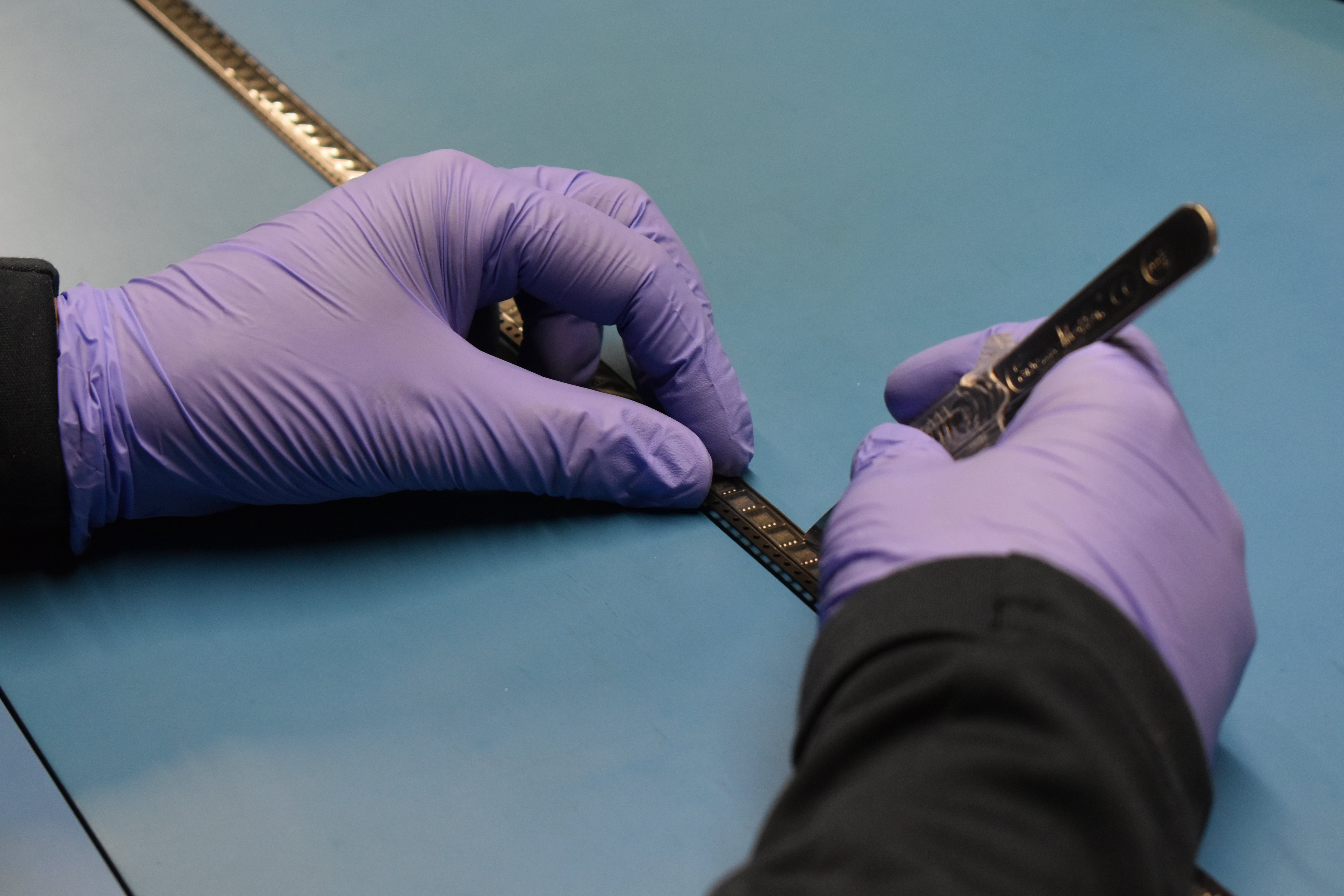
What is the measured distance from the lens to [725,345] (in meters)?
1.61

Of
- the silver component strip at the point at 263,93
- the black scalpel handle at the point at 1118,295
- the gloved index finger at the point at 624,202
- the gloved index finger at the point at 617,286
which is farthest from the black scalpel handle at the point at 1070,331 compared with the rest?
the silver component strip at the point at 263,93

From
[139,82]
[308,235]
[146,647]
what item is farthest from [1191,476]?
[139,82]

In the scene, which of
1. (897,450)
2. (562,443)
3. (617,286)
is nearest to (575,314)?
(617,286)

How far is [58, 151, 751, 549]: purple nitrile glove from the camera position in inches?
49.7

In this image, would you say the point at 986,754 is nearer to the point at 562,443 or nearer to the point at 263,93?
the point at 562,443

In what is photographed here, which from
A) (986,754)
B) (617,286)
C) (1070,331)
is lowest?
(986,754)

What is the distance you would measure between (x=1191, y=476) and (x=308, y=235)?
3.85ft

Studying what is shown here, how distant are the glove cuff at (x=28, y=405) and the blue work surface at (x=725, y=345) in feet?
0.51

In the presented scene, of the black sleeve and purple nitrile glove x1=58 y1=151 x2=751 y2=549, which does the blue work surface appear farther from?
the black sleeve

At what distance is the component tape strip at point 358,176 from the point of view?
137cm

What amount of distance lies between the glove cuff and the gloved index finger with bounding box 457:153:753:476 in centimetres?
55

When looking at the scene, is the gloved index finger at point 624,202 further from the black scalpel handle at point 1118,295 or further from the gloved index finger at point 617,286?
the black scalpel handle at point 1118,295

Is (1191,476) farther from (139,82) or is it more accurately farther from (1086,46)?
(139,82)

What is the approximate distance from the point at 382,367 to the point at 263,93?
1.12 metres
